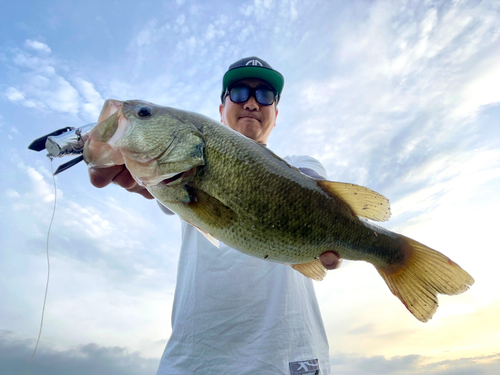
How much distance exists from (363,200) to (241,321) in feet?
5.40

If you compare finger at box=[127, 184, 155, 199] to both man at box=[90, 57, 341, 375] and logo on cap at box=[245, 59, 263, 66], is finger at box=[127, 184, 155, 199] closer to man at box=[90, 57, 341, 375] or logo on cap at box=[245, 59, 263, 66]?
man at box=[90, 57, 341, 375]

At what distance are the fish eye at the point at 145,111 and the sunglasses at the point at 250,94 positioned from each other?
2.19 metres

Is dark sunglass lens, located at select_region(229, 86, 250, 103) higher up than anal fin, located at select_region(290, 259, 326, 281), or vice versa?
dark sunglass lens, located at select_region(229, 86, 250, 103)

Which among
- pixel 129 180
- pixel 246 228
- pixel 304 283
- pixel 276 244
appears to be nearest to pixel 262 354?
pixel 304 283

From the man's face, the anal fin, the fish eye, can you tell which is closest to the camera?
the fish eye

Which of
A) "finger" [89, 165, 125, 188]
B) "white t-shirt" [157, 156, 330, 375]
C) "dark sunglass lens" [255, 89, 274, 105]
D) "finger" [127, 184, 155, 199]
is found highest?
"dark sunglass lens" [255, 89, 274, 105]

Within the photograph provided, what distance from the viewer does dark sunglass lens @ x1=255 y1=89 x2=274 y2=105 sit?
4094 millimetres

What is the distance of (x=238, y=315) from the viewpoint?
2535 mm

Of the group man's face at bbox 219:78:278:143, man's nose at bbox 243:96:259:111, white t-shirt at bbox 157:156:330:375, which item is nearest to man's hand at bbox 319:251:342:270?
white t-shirt at bbox 157:156:330:375

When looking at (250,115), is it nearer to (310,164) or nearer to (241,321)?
(310,164)

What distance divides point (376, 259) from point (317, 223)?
2.33 ft

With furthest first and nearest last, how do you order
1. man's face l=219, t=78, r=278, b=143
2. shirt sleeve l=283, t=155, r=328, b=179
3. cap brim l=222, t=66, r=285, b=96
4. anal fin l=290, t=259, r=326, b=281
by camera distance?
cap brim l=222, t=66, r=285, b=96, man's face l=219, t=78, r=278, b=143, shirt sleeve l=283, t=155, r=328, b=179, anal fin l=290, t=259, r=326, b=281

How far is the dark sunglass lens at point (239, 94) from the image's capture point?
13.4 ft

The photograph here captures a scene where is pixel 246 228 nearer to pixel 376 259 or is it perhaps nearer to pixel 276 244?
pixel 276 244
